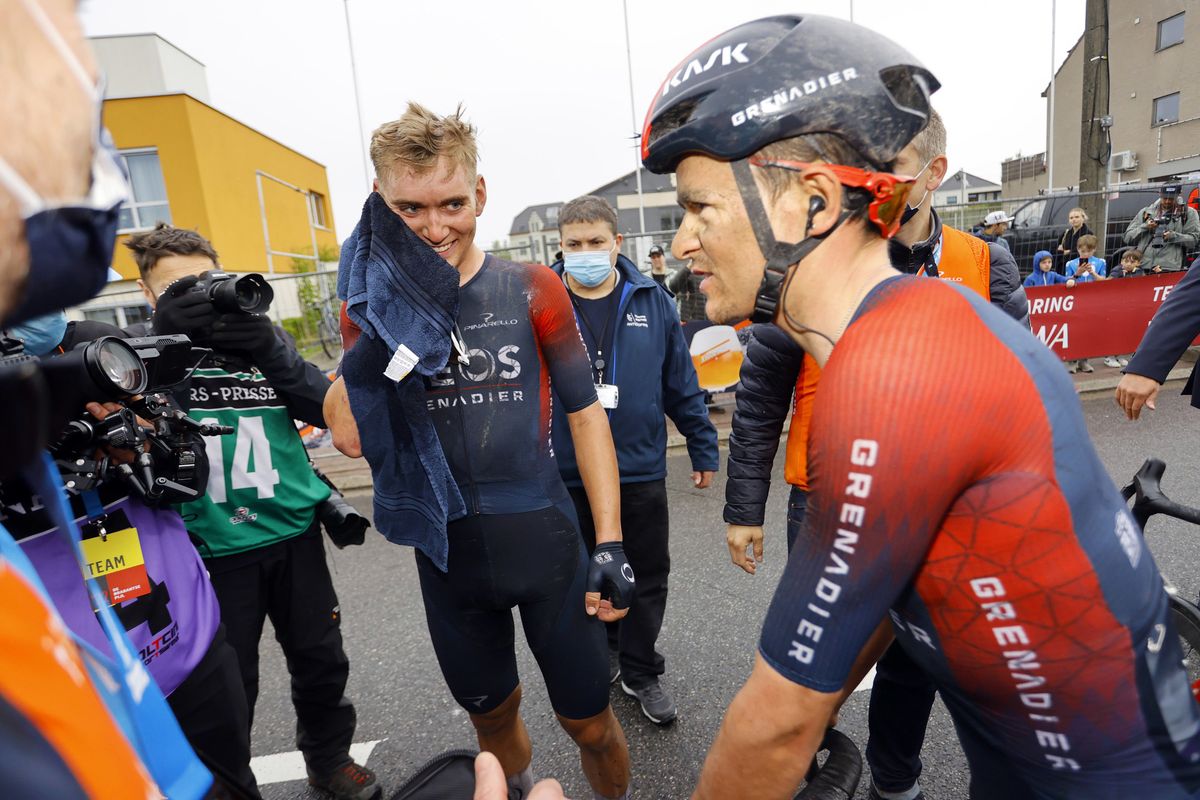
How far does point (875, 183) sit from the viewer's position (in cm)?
113

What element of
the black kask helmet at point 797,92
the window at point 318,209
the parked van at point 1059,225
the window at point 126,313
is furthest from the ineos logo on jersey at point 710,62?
the window at point 318,209

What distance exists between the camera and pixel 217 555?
7.80 ft

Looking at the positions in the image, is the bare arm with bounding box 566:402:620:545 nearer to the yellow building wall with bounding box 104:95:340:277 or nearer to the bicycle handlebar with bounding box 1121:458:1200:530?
the bicycle handlebar with bounding box 1121:458:1200:530

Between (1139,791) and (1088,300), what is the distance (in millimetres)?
8251

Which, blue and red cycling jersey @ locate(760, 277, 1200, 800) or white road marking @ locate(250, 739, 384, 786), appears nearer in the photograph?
blue and red cycling jersey @ locate(760, 277, 1200, 800)

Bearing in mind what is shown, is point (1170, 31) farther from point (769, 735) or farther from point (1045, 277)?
point (769, 735)

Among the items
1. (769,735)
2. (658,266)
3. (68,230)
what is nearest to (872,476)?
(769,735)

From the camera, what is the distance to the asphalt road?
2580 millimetres

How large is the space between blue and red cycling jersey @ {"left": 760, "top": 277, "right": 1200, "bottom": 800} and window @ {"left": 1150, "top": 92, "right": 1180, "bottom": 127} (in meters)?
37.5

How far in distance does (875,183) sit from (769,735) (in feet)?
3.04

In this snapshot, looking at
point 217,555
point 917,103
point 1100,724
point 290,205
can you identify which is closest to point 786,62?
point 917,103

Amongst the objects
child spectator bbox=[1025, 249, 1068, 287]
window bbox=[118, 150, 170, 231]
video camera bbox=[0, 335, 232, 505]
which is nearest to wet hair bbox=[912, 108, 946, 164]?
video camera bbox=[0, 335, 232, 505]

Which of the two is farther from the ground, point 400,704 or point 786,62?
point 786,62

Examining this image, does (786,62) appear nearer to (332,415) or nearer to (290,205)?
(332,415)
